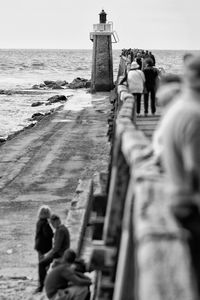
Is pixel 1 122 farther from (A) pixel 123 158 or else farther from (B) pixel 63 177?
(A) pixel 123 158

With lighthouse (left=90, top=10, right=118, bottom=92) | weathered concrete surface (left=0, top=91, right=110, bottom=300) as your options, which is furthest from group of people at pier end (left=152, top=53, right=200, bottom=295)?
lighthouse (left=90, top=10, right=118, bottom=92)

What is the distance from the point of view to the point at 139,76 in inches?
592

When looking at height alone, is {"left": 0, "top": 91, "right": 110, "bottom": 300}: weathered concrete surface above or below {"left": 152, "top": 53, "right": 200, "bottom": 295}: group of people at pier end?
below

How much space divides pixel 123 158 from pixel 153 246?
303cm

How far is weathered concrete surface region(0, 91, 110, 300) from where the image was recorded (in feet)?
46.7

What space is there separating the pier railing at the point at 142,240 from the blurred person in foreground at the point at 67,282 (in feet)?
5.11

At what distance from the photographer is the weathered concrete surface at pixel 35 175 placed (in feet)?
46.7

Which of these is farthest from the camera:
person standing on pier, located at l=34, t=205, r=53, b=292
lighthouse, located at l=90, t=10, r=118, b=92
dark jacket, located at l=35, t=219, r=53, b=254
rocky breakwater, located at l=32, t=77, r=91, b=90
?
rocky breakwater, located at l=32, t=77, r=91, b=90

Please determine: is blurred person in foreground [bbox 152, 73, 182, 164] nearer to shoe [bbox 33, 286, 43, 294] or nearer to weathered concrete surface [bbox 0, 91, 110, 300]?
shoe [bbox 33, 286, 43, 294]

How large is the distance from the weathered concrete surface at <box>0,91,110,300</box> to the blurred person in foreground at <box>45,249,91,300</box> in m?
2.67

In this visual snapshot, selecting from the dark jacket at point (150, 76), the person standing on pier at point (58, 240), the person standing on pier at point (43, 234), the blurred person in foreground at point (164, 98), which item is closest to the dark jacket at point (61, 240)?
the person standing on pier at point (58, 240)

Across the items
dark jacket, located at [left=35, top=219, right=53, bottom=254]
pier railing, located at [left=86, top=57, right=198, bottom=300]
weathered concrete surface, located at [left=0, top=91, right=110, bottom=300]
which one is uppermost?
pier railing, located at [left=86, top=57, right=198, bottom=300]

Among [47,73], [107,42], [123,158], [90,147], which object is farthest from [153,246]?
[47,73]

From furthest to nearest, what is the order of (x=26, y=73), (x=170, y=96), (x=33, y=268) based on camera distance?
(x=26, y=73) → (x=33, y=268) → (x=170, y=96)
